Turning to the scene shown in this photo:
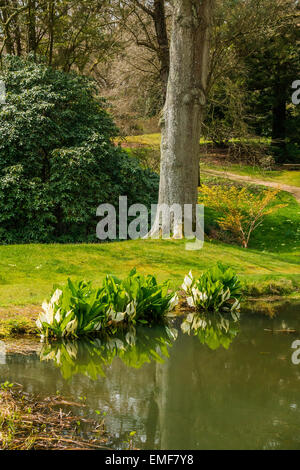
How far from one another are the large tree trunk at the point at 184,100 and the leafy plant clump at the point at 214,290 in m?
4.92

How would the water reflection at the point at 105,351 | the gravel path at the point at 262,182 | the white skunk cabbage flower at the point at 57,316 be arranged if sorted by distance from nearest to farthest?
the water reflection at the point at 105,351 → the white skunk cabbage flower at the point at 57,316 → the gravel path at the point at 262,182

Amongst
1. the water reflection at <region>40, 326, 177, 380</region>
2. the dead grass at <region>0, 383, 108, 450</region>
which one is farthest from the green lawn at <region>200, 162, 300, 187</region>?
the dead grass at <region>0, 383, 108, 450</region>


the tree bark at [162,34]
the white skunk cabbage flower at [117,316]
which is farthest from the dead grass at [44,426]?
the tree bark at [162,34]

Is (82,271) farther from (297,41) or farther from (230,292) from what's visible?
(297,41)

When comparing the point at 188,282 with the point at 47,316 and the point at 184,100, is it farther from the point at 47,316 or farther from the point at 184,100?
the point at 184,100

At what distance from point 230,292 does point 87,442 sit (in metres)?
3.84

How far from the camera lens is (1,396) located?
3148 mm

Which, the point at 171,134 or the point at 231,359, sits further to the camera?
the point at 171,134

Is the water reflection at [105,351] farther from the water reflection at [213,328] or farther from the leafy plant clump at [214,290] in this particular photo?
the leafy plant clump at [214,290]

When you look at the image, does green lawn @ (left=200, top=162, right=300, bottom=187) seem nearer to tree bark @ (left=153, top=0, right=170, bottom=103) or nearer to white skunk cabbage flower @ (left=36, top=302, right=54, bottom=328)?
tree bark @ (left=153, top=0, right=170, bottom=103)

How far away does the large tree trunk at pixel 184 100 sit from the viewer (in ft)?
35.6

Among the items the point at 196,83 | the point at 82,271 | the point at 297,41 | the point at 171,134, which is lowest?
the point at 82,271

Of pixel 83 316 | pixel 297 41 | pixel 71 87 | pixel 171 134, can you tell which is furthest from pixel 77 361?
pixel 297 41

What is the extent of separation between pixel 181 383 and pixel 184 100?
848 centimetres
